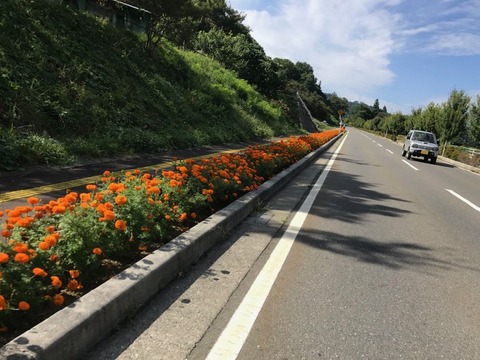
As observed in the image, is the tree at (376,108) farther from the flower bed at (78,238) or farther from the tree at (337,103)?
the flower bed at (78,238)

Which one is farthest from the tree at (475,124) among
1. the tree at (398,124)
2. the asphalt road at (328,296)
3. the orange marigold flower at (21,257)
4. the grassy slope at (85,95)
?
the orange marigold flower at (21,257)

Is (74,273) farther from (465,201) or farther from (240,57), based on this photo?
(240,57)

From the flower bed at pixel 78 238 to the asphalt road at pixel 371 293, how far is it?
1014 mm

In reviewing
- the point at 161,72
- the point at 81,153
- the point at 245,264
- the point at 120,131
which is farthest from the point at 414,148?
the point at 245,264

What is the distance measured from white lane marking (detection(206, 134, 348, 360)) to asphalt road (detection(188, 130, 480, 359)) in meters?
0.05

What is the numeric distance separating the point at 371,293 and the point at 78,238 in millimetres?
2611

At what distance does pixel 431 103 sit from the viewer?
42.8 meters

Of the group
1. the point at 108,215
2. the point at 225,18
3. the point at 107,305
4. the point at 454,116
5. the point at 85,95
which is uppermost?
the point at 225,18

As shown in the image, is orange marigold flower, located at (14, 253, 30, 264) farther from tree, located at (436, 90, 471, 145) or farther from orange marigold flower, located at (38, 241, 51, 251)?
tree, located at (436, 90, 471, 145)

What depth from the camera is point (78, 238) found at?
289cm

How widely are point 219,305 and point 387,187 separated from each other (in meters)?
8.26

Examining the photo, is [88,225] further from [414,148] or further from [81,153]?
[414,148]

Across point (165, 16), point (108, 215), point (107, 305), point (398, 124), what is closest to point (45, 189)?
point (108, 215)

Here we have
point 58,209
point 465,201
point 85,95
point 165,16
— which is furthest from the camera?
point 165,16
